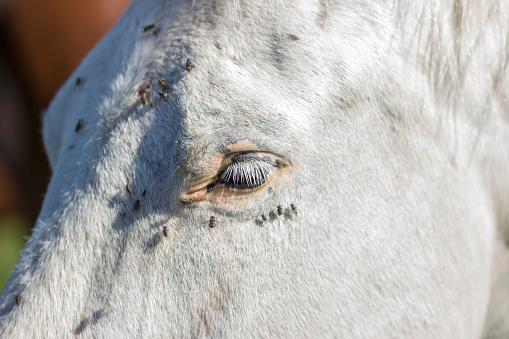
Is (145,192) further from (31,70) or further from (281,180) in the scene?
(31,70)

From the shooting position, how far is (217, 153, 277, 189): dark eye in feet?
5.18

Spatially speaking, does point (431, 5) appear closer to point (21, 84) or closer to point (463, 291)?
point (463, 291)

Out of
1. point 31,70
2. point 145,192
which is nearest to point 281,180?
point 145,192

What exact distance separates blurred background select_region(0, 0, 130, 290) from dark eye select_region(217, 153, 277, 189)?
3.86 metres

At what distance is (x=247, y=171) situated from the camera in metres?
1.58

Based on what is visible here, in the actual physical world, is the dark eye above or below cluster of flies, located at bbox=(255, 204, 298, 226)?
above

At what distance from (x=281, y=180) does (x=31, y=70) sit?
4.21m

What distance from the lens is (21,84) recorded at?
5.54m

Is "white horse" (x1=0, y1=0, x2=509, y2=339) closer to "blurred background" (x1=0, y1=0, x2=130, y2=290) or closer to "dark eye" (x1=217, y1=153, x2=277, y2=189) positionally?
"dark eye" (x1=217, y1=153, x2=277, y2=189)

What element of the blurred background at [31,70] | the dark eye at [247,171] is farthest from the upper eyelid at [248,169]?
the blurred background at [31,70]

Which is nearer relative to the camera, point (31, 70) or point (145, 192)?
point (145, 192)

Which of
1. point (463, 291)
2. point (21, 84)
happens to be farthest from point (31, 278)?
point (21, 84)

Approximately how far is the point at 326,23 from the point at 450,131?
351mm

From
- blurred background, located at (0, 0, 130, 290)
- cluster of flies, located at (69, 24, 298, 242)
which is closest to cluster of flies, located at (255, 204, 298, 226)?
cluster of flies, located at (69, 24, 298, 242)
